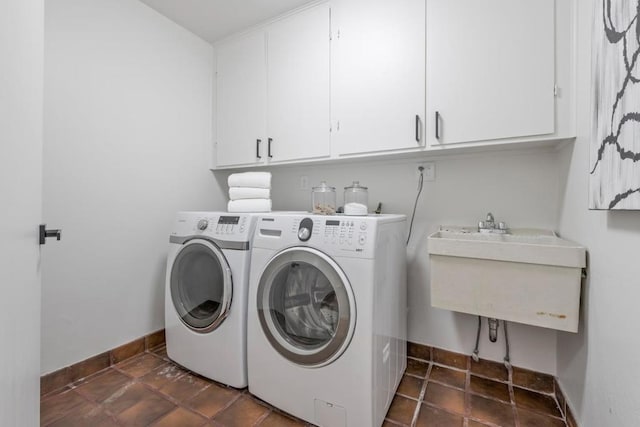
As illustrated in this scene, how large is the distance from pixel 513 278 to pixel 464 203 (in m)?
A: 0.59

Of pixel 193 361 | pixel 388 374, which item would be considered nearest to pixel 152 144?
pixel 193 361

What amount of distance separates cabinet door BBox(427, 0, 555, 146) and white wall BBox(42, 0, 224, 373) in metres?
1.76

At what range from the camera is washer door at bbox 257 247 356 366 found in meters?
1.20

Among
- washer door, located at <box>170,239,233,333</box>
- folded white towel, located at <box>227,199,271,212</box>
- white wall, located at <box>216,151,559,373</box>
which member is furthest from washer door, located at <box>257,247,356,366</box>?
white wall, located at <box>216,151,559,373</box>

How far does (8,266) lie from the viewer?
0.69 m

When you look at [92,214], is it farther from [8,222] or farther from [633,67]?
[633,67]

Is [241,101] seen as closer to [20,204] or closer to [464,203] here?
[20,204]

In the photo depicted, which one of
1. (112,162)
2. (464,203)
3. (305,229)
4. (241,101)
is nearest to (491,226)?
(464,203)

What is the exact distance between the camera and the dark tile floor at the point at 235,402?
50.7 inches

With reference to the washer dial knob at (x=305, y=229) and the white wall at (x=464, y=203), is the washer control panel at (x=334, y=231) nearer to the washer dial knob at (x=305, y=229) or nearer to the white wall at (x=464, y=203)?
the washer dial knob at (x=305, y=229)

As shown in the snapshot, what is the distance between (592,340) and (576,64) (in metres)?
1.10

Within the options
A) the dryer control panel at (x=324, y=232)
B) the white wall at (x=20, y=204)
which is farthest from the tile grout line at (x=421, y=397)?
the white wall at (x=20, y=204)

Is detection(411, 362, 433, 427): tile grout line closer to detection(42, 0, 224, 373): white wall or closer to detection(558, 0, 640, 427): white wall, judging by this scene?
detection(558, 0, 640, 427): white wall

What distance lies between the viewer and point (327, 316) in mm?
1358
